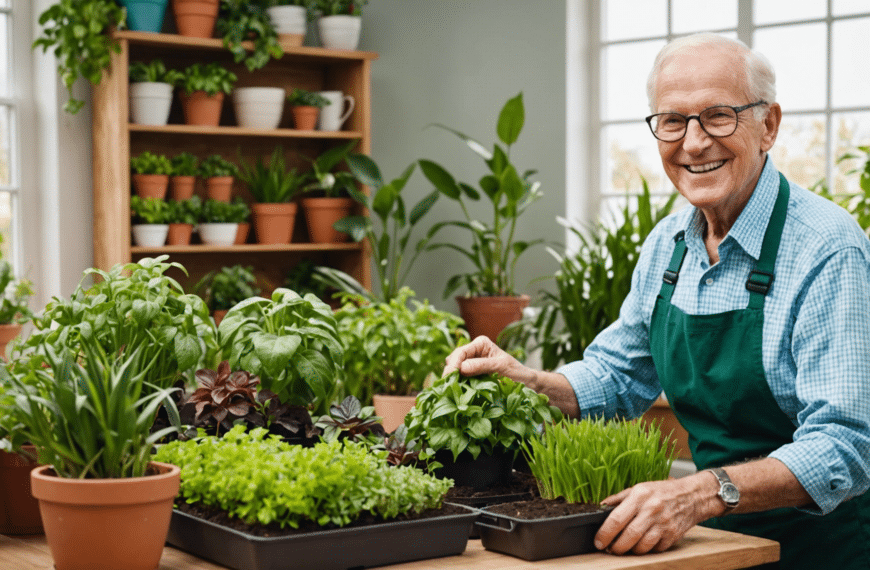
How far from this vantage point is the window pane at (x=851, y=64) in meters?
4.90

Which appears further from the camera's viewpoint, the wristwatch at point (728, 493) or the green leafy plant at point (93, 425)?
the wristwatch at point (728, 493)

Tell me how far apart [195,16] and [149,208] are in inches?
35.1

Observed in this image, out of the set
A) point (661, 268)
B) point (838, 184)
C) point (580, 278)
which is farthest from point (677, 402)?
point (838, 184)

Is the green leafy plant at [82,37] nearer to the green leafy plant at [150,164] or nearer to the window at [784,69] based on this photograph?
the green leafy plant at [150,164]

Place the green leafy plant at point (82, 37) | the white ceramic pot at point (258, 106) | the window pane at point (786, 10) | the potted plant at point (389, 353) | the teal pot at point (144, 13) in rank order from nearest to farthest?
the potted plant at point (389, 353) → the green leafy plant at point (82, 37) → the teal pot at point (144, 13) → the white ceramic pot at point (258, 106) → the window pane at point (786, 10)

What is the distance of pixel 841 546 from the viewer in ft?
6.18

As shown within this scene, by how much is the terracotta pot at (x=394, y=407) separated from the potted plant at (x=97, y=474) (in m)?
1.60

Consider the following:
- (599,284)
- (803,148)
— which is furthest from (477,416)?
(803,148)

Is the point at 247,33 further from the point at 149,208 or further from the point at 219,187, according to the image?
the point at 149,208

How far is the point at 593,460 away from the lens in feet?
5.09

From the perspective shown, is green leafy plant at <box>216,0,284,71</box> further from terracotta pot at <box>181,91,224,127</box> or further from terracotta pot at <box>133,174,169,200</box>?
terracotta pot at <box>133,174,169,200</box>

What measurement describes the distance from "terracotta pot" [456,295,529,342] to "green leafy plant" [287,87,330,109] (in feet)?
4.01

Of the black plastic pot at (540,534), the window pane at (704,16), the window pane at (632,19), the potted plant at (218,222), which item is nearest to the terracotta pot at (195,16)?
the potted plant at (218,222)

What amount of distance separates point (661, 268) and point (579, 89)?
3.83 metres
